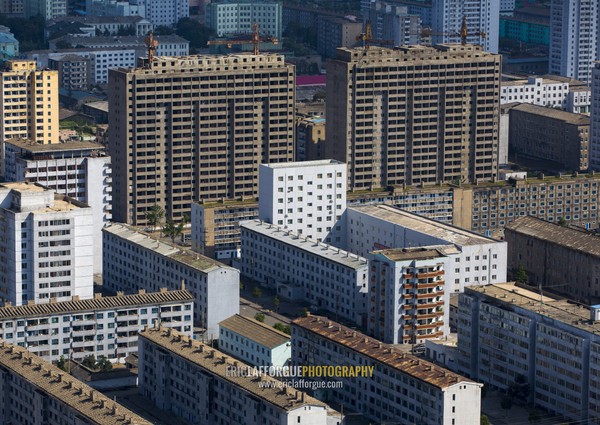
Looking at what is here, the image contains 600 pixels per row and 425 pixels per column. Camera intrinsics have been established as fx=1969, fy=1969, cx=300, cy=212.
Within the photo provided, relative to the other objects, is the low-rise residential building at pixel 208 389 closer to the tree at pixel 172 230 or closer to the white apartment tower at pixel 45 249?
the white apartment tower at pixel 45 249

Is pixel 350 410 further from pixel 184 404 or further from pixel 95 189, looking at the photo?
pixel 95 189

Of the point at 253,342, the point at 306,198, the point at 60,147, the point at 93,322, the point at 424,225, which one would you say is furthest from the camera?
the point at 306,198

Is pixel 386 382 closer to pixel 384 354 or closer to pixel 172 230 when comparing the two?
pixel 384 354

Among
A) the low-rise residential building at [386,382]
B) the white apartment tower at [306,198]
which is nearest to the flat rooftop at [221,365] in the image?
the low-rise residential building at [386,382]

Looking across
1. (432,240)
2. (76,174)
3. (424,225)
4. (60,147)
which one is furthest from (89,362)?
(424,225)

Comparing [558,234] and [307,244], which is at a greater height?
[558,234]
